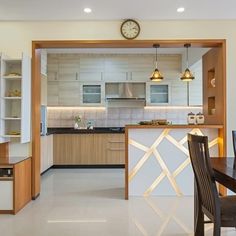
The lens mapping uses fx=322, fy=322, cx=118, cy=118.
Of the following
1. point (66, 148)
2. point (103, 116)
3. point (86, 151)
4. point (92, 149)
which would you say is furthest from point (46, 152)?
point (103, 116)

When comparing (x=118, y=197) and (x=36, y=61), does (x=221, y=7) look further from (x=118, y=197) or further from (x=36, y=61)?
(x=118, y=197)

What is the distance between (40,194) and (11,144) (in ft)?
3.23

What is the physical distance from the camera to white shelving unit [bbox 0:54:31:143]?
190 inches

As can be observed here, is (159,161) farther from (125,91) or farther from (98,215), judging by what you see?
(125,91)

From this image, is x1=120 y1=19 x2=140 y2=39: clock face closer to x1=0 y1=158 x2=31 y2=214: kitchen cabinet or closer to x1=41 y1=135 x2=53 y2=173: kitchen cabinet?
x1=0 y1=158 x2=31 y2=214: kitchen cabinet

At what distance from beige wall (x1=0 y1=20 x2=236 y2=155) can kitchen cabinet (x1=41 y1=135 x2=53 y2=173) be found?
2.60m

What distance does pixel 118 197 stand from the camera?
519cm

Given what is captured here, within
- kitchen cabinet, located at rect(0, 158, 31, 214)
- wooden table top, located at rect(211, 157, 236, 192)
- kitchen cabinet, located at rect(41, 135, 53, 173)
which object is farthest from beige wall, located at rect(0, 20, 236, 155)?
kitchen cabinet, located at rect(41, 135, 53, 173)

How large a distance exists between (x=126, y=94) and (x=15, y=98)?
14.0ft

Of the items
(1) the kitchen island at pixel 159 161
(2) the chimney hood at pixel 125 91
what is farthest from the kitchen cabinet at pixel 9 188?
(2) the chimney hood at pixel 125 91

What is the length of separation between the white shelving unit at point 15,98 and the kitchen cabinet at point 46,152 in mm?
1973

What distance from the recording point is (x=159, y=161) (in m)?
5.24

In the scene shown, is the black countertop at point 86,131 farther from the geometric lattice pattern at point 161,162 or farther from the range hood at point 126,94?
the geometric lattice pattern at point 161,162

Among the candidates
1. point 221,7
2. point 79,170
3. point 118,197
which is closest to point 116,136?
point 79,170
